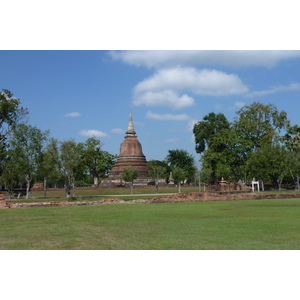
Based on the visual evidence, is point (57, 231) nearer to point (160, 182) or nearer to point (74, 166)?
point (74, 166)

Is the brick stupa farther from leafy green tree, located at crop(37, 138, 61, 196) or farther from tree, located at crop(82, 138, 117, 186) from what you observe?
leafy green tree, located at crop(37, 138, 61, 196)

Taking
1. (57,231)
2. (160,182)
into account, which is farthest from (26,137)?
(160,182)

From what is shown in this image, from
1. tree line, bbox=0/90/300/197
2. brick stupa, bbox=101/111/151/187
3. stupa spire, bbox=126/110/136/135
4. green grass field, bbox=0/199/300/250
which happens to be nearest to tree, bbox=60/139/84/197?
tree line, bbox=0/90/300/197

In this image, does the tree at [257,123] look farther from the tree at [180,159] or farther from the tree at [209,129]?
the tree at [180,159]

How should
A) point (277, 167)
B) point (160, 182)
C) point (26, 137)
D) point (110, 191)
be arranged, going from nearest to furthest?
point (26, 137) → point (277, 167) → point (110, 191) → point (160, 182)

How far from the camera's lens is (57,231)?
1138cm

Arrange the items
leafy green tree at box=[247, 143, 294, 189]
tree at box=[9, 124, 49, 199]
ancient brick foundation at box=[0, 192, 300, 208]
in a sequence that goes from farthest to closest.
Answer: leafy green tree at box=[247, 143, 294, 189], tree at box=[9, 124, 49, 199], ancient brick foundation at box=[0, 192, 300, 208]

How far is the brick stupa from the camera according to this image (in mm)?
56656

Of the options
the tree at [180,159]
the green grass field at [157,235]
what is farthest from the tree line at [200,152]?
the green grass field at [157,235]

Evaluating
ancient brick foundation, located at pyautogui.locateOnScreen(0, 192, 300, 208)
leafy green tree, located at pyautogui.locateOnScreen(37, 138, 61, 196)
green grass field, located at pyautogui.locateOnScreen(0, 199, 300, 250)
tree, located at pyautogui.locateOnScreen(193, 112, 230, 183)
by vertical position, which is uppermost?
tree, located at pyautogui.locateOnScreen(193, 112, 230, 183)

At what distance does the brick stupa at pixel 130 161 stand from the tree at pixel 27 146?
24028 mm

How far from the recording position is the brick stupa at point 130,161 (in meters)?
56.7

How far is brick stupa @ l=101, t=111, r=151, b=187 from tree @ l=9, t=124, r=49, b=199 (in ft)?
78.8
